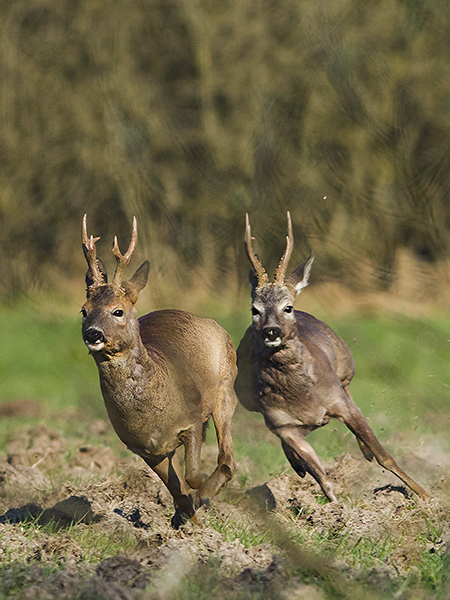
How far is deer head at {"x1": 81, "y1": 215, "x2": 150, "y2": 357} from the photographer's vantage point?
15.9 feet

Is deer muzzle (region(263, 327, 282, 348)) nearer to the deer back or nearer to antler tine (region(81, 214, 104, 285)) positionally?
the deer back

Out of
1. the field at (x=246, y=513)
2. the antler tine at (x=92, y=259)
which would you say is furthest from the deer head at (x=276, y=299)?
the antler tine at (x=92, y=259)

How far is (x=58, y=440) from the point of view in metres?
8.62

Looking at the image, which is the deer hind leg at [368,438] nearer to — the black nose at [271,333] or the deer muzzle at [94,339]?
the black nose at [271,333]

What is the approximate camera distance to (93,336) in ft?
15.8

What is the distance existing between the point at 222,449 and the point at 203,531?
37.9 inches

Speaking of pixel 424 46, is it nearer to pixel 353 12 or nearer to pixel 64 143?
pixel 353 12

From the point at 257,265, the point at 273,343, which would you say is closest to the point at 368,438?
the point at 273,343

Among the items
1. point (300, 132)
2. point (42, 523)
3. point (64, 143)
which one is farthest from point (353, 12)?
point (64, 143)

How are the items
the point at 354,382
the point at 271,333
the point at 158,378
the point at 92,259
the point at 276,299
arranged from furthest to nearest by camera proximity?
the point at 354,382 < the point at 276,299 < the point at 271,333 < the point at 158,378 < the point at 92,259

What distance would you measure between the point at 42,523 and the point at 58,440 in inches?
115

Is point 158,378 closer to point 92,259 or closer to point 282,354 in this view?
point 92,259

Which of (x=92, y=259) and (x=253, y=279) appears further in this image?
(x=253, y=279)

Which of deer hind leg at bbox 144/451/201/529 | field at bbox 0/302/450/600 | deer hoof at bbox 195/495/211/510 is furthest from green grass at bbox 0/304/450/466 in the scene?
deer hind leg at bbox 144/451/201/529
